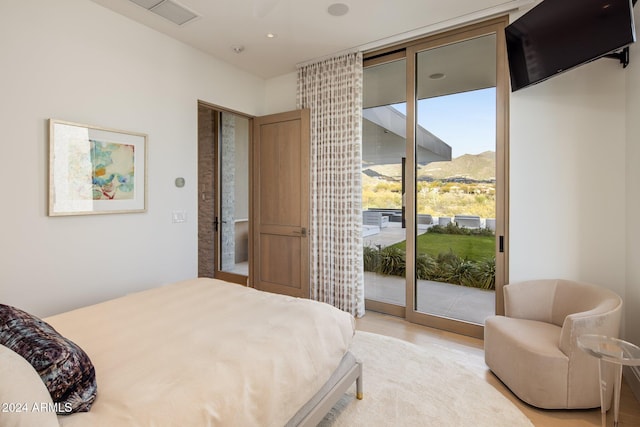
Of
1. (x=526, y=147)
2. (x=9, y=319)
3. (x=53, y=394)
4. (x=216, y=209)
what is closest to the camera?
(x=53, y=394)

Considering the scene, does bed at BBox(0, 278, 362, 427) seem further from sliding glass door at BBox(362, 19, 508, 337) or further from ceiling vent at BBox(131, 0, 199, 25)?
ceiling vent at BBox(131, 0, 199, 25)

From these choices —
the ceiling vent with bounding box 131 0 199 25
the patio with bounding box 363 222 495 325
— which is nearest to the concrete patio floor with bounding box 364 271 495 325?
the patio with bounding box 363 222 495 325

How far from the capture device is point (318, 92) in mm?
3887

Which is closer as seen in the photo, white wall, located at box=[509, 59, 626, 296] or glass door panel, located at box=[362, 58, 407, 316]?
white wall, located at box=[509, 59, 626, 296]

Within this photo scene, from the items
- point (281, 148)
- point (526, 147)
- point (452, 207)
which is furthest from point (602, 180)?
point (281, 148)

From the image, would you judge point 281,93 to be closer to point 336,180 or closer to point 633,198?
point 336,180

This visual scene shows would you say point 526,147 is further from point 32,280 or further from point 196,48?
point 32,280

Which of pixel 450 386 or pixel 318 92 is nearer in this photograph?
pixel 450 386

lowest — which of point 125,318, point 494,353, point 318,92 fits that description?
point 494,353

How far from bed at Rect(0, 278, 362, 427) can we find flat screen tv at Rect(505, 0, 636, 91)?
2412mm

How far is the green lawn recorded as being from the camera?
312 cm

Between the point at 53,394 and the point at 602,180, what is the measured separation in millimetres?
3628

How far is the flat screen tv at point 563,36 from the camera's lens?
1.94 m

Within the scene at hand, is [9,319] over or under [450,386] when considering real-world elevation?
over
